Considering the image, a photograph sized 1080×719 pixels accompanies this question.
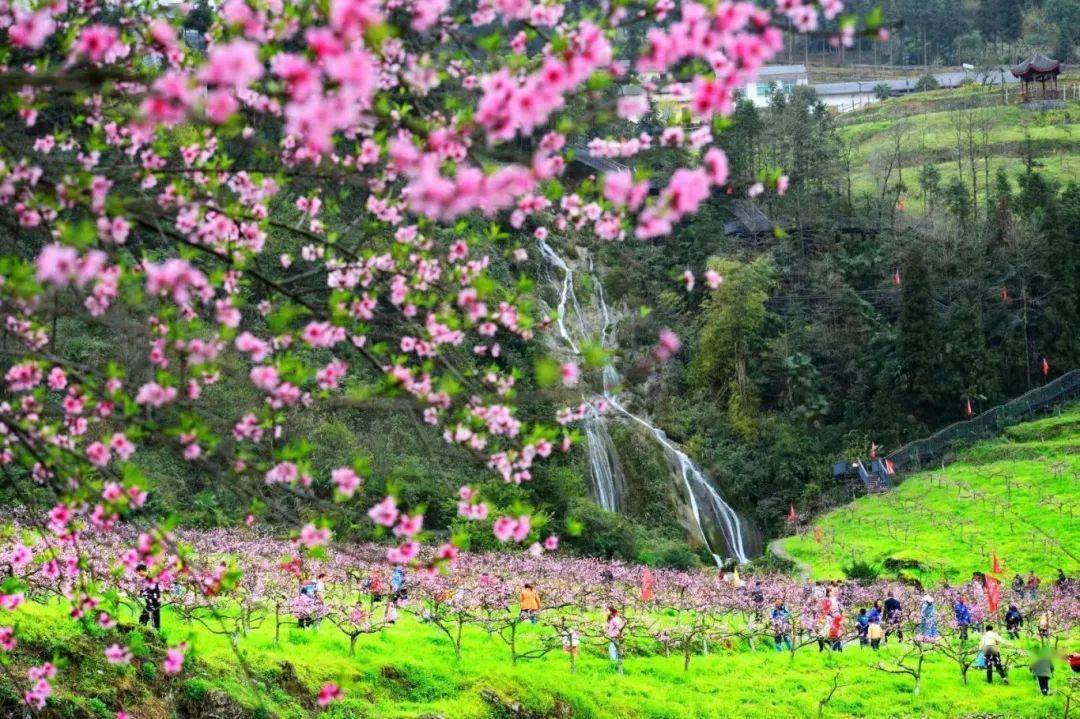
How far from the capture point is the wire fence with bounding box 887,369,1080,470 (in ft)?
131

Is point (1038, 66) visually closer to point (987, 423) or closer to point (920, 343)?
point (920, 343)

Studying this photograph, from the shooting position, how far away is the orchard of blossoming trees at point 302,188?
4.66 meters

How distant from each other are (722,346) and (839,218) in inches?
395

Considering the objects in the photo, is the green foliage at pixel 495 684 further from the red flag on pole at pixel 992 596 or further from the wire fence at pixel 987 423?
the wire fence at pixel 987 423

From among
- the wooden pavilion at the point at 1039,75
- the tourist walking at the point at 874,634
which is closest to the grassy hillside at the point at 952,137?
the wooden pavilion at the point at 1039,75

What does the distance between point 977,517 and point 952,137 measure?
45894mm

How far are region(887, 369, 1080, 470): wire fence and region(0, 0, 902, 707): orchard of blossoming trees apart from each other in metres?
34.9

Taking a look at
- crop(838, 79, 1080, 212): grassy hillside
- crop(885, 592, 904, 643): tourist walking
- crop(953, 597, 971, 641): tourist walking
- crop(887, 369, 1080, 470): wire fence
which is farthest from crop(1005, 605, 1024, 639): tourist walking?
crop(838, 79, 1080, 212): grassy hillside

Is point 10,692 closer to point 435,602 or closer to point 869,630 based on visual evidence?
point 435,602

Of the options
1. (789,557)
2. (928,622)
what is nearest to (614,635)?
(928,622)

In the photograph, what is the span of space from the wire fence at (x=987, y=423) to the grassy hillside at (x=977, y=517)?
79 cm

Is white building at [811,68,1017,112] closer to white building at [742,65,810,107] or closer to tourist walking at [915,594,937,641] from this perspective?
white building at [742,65,810,107]

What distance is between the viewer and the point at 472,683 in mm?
13906

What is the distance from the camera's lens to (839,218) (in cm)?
4909
